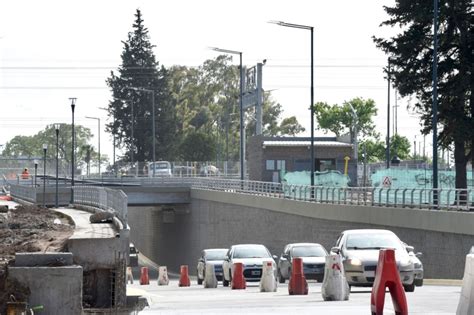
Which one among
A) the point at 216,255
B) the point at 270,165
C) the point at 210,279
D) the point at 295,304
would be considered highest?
the point at 270,165

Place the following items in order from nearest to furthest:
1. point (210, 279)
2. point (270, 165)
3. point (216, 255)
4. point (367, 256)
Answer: point (367, 256), point (210, 279), point (216, 255), point (270, 165)

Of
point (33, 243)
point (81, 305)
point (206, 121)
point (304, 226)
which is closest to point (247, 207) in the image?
point (304, 226)

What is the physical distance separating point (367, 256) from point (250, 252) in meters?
12.8

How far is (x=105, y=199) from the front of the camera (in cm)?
4994

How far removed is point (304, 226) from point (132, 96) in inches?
3918

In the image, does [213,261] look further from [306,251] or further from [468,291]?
[468,291]

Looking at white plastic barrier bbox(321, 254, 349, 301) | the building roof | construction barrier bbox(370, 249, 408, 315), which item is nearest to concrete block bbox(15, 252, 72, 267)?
white plastic barrier bbox(321, 254, 349, 301)

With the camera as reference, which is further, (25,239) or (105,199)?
(105,199)

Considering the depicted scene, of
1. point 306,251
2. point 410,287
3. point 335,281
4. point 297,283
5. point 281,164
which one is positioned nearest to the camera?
point 335,281

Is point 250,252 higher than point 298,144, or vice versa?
point 298,144

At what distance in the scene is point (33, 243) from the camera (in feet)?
99.4

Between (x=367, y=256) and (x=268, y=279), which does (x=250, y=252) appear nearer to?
(x=268, y=279)

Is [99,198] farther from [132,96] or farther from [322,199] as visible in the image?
[132,96]

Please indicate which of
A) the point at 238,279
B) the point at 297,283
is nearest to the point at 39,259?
the point at 297,283
